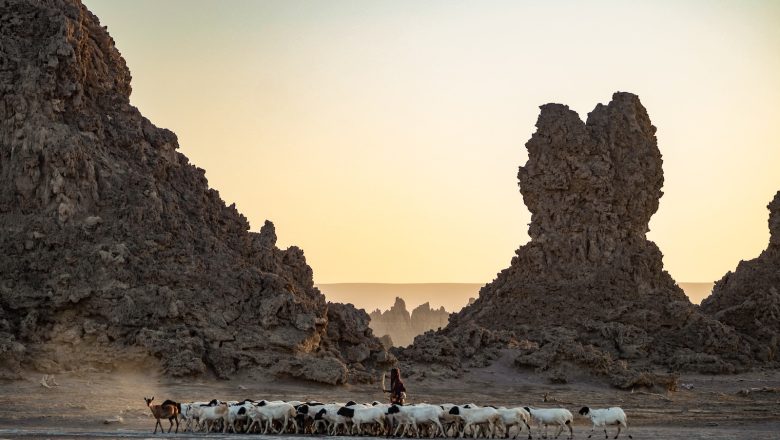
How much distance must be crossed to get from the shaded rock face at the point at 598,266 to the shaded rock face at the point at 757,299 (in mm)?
2332

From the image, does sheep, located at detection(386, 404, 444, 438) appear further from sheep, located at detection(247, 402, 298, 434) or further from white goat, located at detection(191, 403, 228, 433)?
white goat, located at detection(191, 403, 228, 433)

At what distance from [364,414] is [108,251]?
16.2 m

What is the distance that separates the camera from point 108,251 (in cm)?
4481

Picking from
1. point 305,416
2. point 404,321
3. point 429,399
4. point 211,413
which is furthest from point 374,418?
point 404,321

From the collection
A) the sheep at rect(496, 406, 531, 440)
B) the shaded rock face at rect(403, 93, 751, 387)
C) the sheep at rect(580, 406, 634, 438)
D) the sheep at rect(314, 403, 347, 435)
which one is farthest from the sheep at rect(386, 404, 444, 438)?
the shaded rock face at rect(403, 93, 751, 387)

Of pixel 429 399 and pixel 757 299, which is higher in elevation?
pixel 757 299

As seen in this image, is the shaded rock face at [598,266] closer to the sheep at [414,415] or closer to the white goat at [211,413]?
the sheep at [414,415]

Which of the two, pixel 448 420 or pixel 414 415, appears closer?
pixel 414 415

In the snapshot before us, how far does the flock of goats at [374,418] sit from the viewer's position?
3206 centimetres

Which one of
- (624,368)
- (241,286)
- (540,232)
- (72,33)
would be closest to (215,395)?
(241,286)

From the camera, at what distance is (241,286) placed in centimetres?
4712

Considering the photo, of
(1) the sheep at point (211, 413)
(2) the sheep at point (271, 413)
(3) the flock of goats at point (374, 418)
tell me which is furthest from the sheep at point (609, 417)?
(1) the sheep at point (211, 413)

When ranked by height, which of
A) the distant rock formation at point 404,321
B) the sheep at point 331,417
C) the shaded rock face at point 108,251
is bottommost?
the sheep at point 331,417

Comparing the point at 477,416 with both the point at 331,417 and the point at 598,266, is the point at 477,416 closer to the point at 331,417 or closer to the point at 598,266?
the point at 331,417
